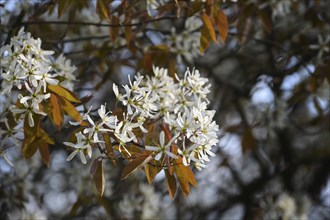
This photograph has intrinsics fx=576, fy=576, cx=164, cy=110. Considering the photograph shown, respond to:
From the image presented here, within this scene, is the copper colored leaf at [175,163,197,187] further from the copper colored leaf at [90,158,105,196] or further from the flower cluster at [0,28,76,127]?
the flower cluster at [0,28,76,127]

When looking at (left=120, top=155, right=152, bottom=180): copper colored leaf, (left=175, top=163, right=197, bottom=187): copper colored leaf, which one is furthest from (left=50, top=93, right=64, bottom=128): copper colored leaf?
(left=175, top=163, right=197, bottom=187): copper colored leaf

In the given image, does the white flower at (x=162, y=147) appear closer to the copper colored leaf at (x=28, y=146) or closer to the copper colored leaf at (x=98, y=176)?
Answer: the copper colored leaf at (x=98, y=176)

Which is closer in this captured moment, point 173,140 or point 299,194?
point 173,140

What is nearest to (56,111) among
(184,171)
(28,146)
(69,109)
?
(69,109)

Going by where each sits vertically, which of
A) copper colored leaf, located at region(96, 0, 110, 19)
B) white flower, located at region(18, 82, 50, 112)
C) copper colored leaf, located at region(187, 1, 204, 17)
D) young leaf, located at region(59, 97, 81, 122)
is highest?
copper colored leaf, located at region(96, 0, 110, 19)

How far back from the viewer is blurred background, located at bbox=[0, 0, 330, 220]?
2.82m

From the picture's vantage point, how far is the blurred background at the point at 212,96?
2822 millimetres

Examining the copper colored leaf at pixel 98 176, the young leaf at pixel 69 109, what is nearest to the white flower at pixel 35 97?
the young leaf at pixel 69 109

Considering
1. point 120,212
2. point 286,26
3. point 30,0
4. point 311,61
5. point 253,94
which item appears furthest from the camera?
point 286,26

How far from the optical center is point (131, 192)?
4023 millimetres

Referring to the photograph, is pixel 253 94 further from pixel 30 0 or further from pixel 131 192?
pixel 30 0

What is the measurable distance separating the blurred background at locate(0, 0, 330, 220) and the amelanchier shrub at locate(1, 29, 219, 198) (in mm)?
256

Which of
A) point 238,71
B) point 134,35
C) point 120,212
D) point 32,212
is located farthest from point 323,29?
point 32,212

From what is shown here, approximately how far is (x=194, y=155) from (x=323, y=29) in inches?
92.7
